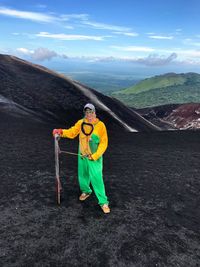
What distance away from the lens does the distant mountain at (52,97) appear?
5744 centimetres

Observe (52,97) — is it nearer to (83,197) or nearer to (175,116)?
(83,197)

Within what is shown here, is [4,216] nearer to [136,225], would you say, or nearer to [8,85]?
[136,225]

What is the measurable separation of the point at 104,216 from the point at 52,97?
5650cm

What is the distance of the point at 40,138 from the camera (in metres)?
26.0

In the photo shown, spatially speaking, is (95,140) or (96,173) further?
(95,140)

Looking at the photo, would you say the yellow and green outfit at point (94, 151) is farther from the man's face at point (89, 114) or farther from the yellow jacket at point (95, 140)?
the man's face at point (89, 114)

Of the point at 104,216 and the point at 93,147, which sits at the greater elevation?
the point at 93,147

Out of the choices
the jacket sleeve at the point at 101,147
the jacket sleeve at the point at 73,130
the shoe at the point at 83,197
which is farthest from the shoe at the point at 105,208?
the jacket sleeve at the point at 73,130

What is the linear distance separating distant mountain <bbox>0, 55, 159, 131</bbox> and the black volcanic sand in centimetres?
3468

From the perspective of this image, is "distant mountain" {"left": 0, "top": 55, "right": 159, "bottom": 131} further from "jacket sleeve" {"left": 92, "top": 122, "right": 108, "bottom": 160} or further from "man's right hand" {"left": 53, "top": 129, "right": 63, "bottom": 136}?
"jacket sleeve" {"left": 92, "top": 122, "right": 108, "bottom": 160}

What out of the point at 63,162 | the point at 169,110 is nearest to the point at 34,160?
the point at 63,162

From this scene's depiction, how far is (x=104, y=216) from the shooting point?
1156 cm

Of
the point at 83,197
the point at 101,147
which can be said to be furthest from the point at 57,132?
the point at 83,197

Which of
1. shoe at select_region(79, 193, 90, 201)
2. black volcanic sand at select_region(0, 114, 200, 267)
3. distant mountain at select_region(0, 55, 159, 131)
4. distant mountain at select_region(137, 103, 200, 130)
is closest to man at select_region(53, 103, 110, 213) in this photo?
black volcanic sand at select_region(0, 114, 200, 267)
